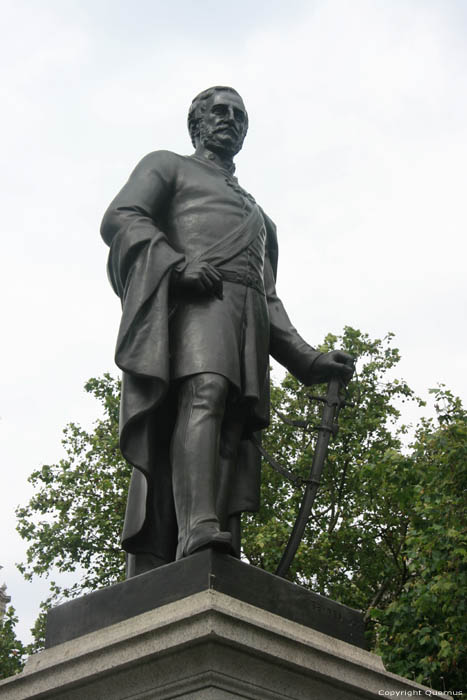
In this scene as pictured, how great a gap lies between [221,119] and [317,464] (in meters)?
2.35

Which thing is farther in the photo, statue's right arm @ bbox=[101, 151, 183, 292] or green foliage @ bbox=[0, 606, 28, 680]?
green foliage @ bbox=[0, 606, 28, 680]

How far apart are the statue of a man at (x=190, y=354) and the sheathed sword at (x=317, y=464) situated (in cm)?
17

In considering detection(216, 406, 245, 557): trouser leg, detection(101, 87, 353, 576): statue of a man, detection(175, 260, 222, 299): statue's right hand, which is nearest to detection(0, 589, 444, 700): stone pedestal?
detection(101, 87, 353, 576): statue of a man

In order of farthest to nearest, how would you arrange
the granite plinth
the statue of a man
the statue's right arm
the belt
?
1. the belt
2. the statue's right arm
3. the statue of a man
4. the granite plinth

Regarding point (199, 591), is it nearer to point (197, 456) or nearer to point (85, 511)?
point (197, 456)

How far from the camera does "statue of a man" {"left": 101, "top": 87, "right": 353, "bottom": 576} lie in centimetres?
490

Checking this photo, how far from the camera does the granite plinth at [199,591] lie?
430cm

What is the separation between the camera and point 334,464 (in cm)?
2231

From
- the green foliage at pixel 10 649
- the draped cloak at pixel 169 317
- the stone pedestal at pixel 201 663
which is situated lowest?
the stone pedestal at pixel 201 663

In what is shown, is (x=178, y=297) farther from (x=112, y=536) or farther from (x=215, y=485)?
(x=112, y=536)

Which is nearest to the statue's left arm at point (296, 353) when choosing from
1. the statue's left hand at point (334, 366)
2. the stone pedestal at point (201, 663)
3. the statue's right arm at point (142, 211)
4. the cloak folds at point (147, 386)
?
the statue's left hand at point (334, 366)

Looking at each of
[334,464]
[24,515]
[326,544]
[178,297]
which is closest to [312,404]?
[334,464]

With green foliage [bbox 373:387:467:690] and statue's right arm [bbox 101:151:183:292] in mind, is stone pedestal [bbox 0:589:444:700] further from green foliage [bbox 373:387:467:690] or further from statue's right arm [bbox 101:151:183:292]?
green foliage [bbox 373:387:467:690]

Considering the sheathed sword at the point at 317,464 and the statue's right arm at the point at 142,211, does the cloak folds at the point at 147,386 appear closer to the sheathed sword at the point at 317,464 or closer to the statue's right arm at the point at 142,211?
the statue's right arm at the point at 142,211
